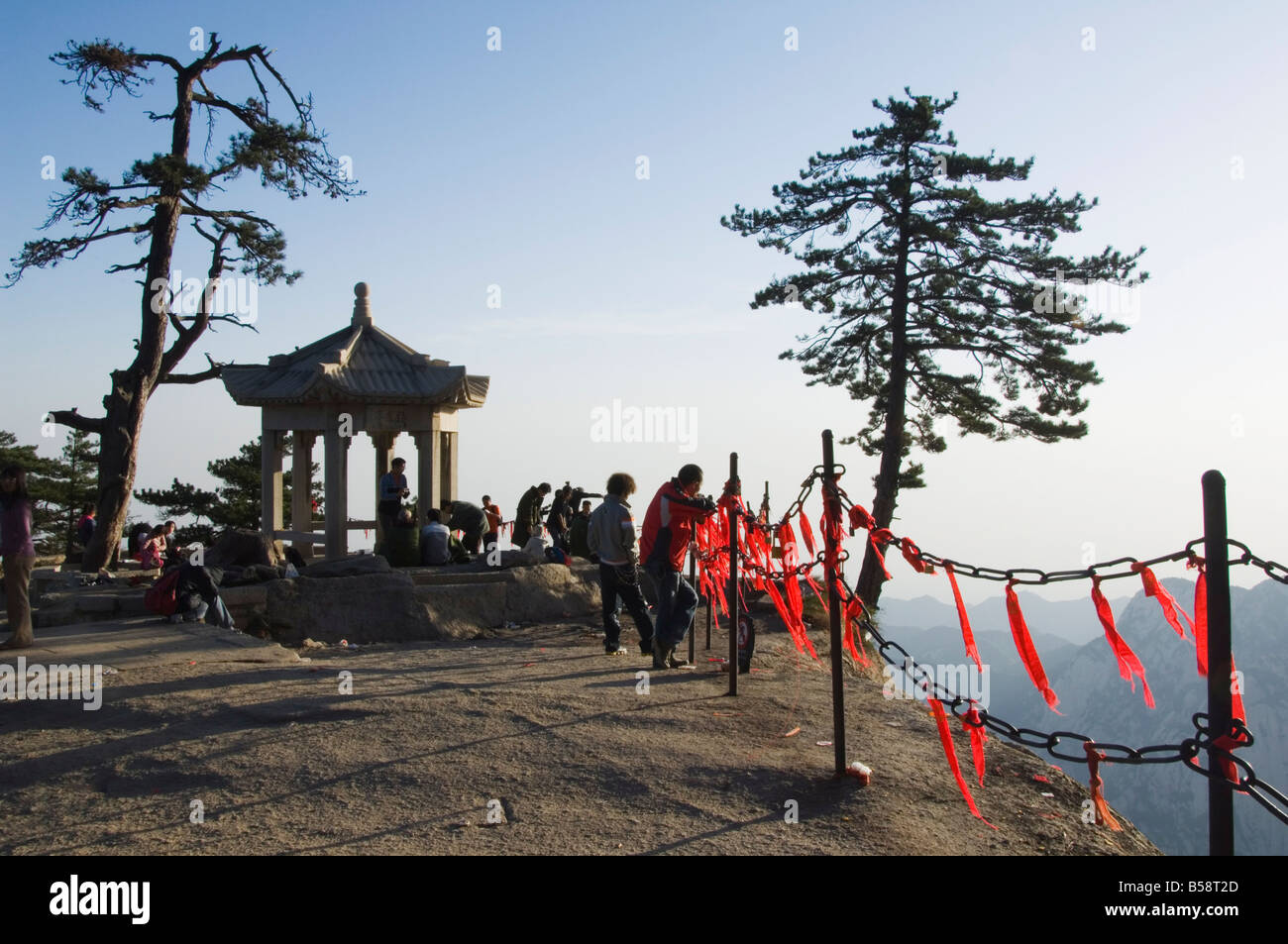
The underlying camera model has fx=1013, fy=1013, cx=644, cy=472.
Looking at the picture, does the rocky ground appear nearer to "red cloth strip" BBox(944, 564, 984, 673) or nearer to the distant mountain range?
"red cloth strip" BBox(944, 564, 984, 673)

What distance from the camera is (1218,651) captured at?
3217mm

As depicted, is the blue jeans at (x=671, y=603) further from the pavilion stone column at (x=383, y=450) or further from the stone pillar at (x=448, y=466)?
the pavilion stone column at (x=383, y=450)

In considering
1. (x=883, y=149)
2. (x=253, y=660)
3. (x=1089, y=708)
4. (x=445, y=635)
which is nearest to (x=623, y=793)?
(x=253, y=660)

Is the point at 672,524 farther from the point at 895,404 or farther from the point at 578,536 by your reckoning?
the point at 895,404

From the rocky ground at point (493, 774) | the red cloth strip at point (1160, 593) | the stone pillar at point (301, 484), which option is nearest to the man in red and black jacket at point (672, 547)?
the rocky ground at point (493, 774)

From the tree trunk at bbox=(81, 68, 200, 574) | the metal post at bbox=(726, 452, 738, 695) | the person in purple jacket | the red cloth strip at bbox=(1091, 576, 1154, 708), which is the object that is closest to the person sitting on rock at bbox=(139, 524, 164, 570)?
the tree trunk at bbox=(81, 68, 200, 574)

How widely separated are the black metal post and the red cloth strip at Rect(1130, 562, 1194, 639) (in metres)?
1.53

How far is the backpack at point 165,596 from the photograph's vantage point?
9531mm

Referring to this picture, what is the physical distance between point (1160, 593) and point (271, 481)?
14798 mm

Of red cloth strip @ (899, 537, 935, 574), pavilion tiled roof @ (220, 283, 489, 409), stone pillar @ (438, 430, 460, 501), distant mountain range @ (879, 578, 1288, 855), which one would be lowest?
distant mountain range @ (879, 578, 1288, 855)

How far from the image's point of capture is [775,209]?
21078 mm

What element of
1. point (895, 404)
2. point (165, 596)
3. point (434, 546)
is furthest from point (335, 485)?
point (895, 404)

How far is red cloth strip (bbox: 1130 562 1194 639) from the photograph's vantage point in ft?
12.7

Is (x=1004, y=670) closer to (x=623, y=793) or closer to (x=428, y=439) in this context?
(x=428, y=439)
